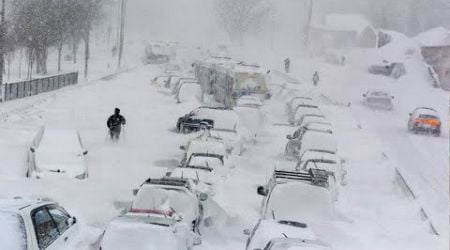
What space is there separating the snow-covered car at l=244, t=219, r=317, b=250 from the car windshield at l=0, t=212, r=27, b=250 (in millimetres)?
3448

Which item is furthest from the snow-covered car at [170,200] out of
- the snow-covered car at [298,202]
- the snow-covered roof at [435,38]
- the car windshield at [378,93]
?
the snow-covered roof at [435,38]

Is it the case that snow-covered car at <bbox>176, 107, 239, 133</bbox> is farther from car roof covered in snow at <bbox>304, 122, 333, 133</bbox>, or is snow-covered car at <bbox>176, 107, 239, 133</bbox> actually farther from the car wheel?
car roof covered in snow at <bbox>304, 122, 333, 133</bbox>

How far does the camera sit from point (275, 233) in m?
10.5

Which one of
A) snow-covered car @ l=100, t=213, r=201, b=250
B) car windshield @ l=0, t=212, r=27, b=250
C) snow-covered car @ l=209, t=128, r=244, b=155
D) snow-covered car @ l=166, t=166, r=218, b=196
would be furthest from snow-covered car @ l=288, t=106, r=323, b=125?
car windshield @ l=0, t=212, r=27, b=250

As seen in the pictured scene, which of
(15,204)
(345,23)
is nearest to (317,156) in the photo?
(15,204)

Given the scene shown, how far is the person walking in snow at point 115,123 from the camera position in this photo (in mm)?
24578

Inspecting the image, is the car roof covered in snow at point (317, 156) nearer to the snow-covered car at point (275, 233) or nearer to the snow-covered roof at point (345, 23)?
the snow-covered car at point (275, 233)

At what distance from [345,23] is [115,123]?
7914cm

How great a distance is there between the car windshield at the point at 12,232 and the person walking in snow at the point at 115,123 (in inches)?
622

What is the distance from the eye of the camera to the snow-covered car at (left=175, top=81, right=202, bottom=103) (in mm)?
38875

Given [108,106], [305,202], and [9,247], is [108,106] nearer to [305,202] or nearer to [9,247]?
[305,202]

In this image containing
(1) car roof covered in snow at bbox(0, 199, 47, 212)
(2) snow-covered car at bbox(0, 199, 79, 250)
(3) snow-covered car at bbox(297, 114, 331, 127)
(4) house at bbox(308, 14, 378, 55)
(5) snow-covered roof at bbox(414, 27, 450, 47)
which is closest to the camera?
(2) snow-covered car at bbox(0, 199, 79, 250)

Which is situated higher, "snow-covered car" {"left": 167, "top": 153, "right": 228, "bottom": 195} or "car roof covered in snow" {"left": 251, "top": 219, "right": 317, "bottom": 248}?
"car roof covered in snow" {"left": 251, "top": 219, "right": 317, "bottom": 248}

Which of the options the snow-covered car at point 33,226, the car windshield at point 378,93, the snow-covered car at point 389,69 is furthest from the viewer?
the snow-covered car at point 389,69
